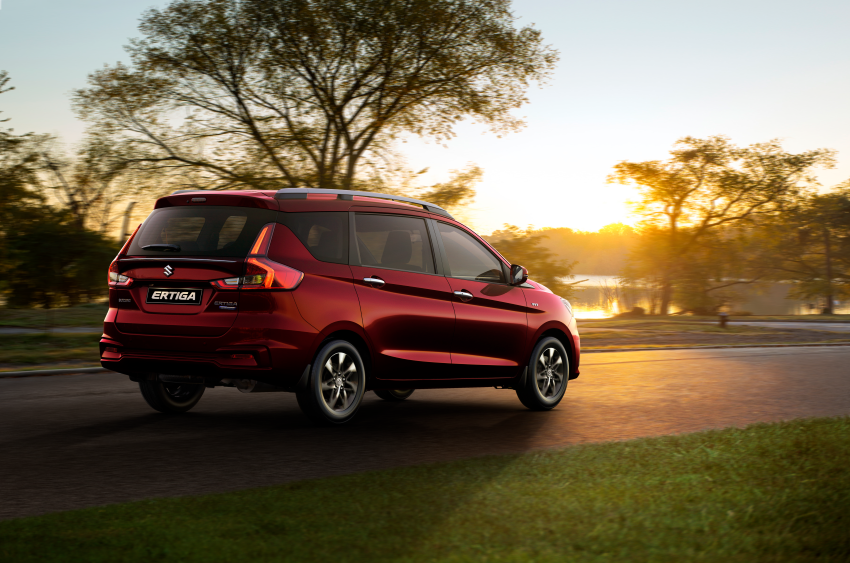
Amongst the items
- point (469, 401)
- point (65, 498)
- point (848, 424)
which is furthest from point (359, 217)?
point (848, 424)

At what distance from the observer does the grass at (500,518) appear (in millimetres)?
4039

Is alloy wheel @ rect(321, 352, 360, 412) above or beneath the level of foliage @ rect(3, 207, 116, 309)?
beneath

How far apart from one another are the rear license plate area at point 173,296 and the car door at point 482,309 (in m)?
2.54

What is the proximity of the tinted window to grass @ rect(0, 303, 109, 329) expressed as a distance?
13.8 m

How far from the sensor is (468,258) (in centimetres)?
910

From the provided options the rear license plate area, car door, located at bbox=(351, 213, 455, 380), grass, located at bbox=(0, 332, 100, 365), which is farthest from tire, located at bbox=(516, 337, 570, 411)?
grass, located at bbox=(0, 332, 100, 365)

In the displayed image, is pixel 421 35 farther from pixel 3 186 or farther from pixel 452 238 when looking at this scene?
pixel 452 238

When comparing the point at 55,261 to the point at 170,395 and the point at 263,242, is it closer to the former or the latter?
the point at 170,395

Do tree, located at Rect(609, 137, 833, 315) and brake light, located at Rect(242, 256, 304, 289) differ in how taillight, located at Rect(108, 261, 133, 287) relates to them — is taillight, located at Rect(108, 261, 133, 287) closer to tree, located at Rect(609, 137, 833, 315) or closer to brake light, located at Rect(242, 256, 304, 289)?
brake light, located at Rect(242, 256, 304, 289)

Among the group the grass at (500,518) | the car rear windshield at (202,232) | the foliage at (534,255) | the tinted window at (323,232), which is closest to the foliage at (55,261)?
the foliage at (534,255)

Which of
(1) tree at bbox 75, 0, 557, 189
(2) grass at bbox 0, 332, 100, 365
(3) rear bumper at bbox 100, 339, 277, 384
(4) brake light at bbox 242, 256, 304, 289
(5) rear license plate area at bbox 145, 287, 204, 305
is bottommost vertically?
(2) grass at bbox 0, 332, 100, 365

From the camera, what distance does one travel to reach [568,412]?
368 inches

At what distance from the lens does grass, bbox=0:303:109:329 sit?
65.5 ft

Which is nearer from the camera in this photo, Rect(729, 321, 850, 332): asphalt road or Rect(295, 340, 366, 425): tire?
Rect(295, 340, 366, 425): tire
